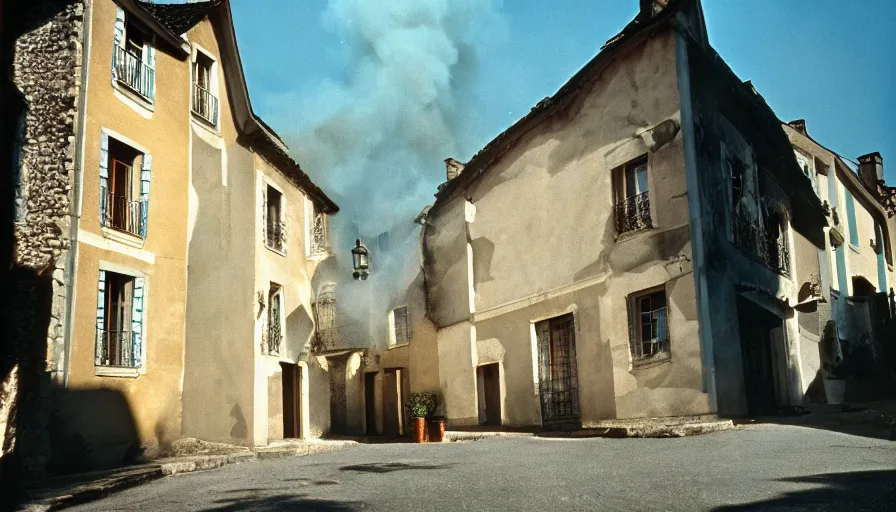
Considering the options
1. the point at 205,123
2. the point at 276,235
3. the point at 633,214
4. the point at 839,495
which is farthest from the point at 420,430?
the point at 839,495

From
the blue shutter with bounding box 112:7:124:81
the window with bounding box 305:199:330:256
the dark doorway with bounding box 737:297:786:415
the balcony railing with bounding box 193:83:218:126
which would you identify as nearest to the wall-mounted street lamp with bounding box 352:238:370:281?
the window with bounding box 305:199:330:256

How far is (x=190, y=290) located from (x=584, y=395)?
7.71 meters

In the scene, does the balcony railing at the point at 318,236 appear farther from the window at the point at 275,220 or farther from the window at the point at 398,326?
the window at the point at 398,326

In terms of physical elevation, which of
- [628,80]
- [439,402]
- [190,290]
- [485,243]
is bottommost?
[439,402]

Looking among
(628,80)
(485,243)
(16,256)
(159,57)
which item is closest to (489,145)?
(485,243)

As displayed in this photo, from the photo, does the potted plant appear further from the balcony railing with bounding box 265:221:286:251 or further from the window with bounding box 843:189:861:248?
the window with bounding box 843:189:861:248

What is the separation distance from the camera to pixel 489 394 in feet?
60.3

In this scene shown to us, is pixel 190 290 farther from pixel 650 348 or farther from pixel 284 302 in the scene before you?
pixel 650 348

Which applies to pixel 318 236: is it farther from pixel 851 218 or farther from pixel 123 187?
pixel 851 218

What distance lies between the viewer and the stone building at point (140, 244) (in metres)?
11.3

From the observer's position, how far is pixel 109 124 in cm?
1281

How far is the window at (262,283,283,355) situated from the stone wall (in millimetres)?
6061

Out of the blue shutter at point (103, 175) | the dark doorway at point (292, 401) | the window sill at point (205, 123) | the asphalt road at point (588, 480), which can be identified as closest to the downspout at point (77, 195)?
the blue shutter at point (103, 175)

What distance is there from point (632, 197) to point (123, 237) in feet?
29.1
